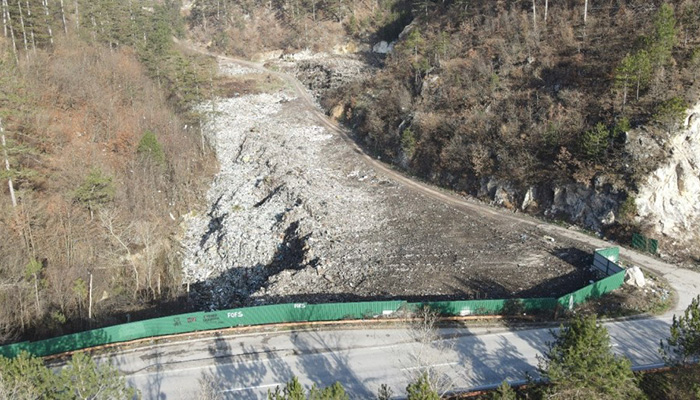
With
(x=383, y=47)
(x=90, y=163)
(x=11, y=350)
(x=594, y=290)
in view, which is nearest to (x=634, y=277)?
(x=594, y=290)

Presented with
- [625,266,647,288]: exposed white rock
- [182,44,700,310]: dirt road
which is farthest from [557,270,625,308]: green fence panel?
[182,44,700,310]: dirt road

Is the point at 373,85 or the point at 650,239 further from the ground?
the point at 373,85

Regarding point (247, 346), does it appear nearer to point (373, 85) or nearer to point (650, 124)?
point (650, 124)

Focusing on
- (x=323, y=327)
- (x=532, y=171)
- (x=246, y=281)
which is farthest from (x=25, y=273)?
(x=532, y=171)

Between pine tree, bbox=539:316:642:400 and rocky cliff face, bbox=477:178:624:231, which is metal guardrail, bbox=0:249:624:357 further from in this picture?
rocky cliff face, bbox=477:178:624:231

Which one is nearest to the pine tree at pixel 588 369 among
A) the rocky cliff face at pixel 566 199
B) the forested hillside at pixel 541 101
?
the forested hillside at pixel 541 101
